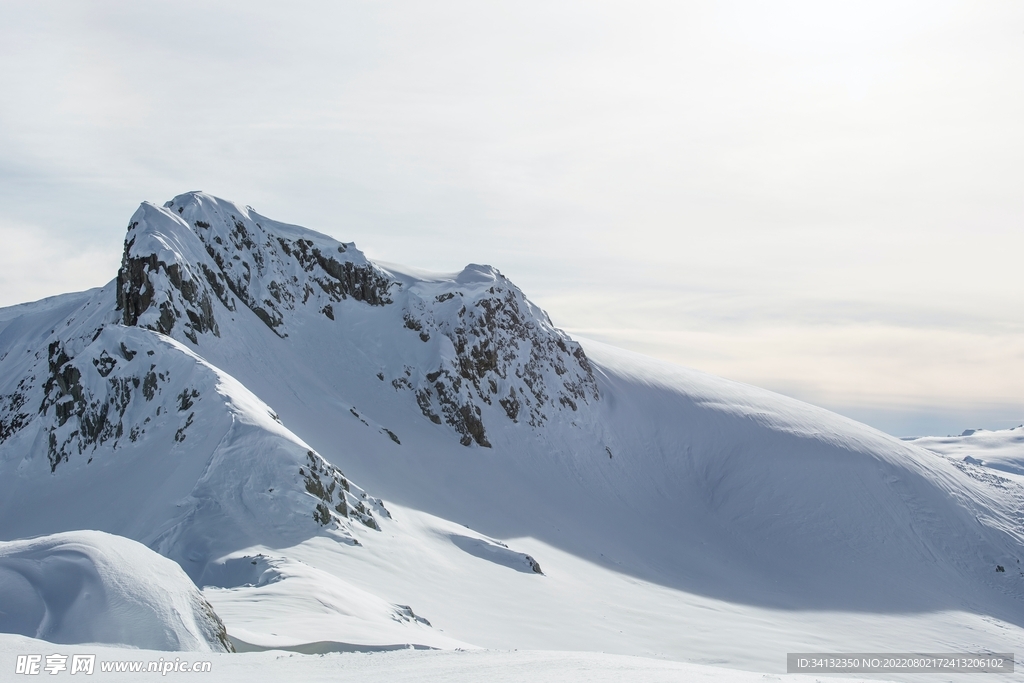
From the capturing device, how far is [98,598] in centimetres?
1174

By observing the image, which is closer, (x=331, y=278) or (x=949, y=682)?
(x=949, y=682)

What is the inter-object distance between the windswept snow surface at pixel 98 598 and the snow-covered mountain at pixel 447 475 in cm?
189

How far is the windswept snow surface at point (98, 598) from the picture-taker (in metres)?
11.4

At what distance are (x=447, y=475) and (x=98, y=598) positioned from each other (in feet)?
135

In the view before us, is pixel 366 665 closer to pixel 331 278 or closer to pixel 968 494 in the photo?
pixel 331 278

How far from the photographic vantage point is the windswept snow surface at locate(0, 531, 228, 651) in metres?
Answer: 11.4

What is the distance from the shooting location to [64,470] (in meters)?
39.2

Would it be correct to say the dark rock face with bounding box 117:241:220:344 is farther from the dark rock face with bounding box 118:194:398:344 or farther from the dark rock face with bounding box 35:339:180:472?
the dark rock face with bounding box 35:339:180:472

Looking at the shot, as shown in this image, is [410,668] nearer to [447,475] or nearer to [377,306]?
[447,475]

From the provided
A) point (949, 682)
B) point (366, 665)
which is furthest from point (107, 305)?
point (949, 682)

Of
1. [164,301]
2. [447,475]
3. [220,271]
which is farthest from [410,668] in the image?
[220,271]

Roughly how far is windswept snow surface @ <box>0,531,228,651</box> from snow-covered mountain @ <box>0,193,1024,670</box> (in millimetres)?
1887

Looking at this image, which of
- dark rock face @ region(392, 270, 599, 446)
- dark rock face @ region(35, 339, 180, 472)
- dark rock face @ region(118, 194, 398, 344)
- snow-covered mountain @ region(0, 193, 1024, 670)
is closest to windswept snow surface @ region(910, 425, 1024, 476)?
snow-covered mountain @ region(0, 193, 1024, 670)

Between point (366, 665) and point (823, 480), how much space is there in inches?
2289
